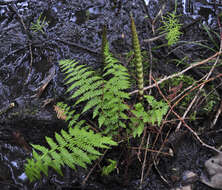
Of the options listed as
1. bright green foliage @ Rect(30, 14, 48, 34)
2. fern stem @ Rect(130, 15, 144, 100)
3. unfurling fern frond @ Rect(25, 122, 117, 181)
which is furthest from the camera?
bright green foliage @ Rect(30, 14, 48, 34)

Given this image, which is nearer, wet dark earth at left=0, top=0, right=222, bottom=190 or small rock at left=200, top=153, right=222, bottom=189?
small rock at left=200, top=153, right=222, bottom=189

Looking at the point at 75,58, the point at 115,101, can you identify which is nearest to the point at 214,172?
the point at 115,101

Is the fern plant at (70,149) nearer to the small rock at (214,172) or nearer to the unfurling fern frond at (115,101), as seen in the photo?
the unfurling fern frond at (115,101)

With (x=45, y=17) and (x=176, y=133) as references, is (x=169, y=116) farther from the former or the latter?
(x=45, y=17)

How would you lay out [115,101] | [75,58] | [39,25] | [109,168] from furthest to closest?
[39,25], [75,58], [115,101], [109,168]

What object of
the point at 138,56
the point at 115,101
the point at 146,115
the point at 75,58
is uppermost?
the point at 138,56

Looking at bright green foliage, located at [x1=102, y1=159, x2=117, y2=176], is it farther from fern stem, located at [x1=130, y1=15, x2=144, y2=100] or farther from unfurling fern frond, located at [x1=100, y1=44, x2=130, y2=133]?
fern stem, located at [x1=130, y1=15, x2=144, y2=100]

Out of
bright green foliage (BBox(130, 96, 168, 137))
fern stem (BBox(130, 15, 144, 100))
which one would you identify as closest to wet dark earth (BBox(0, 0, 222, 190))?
bright green foliage (BBox(130, 96, 168, 137))

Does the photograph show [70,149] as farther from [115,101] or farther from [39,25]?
[39,25]
